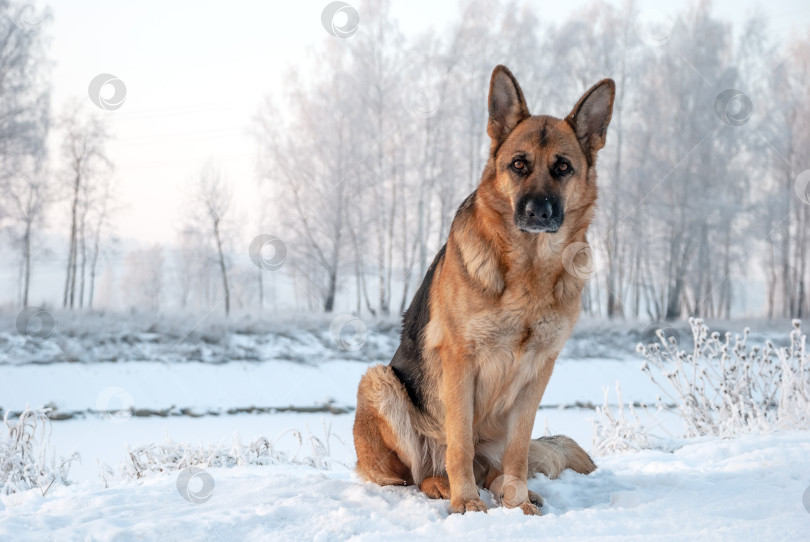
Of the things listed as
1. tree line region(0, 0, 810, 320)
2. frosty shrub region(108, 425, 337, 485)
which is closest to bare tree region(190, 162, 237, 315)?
tree line region(0, 0, 810, 320)

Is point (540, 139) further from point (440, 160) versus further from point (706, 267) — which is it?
point (706, 267)

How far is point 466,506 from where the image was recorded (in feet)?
10.2

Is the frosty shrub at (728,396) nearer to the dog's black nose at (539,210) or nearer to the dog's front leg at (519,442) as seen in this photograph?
the dog's front leg at (519,442)

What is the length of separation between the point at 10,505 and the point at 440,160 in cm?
1873

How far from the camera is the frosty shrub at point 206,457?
5.22 m

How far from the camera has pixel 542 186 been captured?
316 cm

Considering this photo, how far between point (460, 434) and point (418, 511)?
0.41m

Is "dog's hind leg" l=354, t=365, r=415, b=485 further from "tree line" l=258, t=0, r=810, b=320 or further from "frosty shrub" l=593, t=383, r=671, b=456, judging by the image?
"tree line" l=258, t=0, r=810, b=320

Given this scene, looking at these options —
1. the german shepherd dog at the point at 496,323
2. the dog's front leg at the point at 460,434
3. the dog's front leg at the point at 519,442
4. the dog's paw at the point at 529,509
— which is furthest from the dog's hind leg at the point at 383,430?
the dog's paw at the point at 529,509

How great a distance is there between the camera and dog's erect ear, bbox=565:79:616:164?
3.38 meters

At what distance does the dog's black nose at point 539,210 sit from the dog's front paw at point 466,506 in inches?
55.9

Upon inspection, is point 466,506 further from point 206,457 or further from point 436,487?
point 206,457

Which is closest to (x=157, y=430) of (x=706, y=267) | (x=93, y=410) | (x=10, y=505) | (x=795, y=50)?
(x=93, y=410)

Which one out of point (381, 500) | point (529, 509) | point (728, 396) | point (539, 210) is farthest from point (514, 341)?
point (728, 396)
